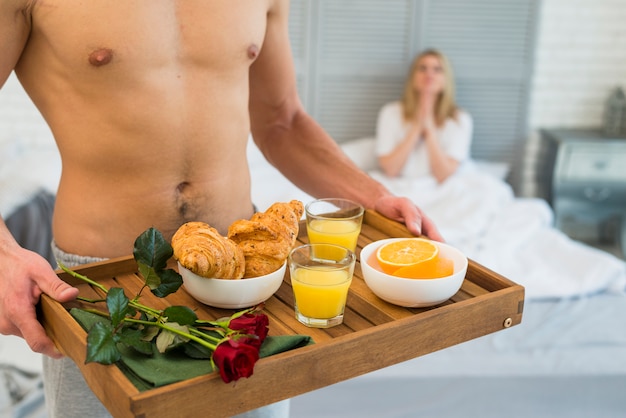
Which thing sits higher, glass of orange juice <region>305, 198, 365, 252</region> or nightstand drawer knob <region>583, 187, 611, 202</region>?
glass of orange juice <region>305, 198, 365, 252</region>

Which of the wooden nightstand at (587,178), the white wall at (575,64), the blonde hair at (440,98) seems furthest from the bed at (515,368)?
the white wall at (575,64)

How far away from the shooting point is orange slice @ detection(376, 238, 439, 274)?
3.81ft

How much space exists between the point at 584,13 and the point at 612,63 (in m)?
Answer: 0.34

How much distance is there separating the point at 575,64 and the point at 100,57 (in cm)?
371

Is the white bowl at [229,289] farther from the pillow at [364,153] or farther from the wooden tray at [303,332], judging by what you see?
the pillow at [364,153]

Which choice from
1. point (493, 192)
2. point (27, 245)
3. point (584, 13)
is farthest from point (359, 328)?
point (584, 13)

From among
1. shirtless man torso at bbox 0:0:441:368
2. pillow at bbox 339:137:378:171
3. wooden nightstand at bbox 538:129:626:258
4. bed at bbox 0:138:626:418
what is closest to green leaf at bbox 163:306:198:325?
shirtless man torso at bbox 0:0:441:368

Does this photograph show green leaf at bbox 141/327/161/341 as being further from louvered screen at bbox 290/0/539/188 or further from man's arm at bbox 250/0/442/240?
louvered screen at bbox 290/0/539/188

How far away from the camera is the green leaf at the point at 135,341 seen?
0.93 m

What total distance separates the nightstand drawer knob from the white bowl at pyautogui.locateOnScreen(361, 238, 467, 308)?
3.27 meters

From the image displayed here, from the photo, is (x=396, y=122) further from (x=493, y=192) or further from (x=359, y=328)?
(x=359, y=328)

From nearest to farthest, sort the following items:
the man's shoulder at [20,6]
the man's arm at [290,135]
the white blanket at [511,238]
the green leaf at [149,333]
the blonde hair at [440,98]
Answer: the green leaf at [149,333] → the man's shoulder at [20,6] → the man's arm at [290,135] → the white blanket at [511,238] → the blonde hair at [440,98]

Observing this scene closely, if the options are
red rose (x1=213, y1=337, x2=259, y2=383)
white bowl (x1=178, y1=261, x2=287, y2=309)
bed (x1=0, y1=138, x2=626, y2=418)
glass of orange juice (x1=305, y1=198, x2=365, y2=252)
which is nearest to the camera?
red rose (x1=213, y1=337, x2=259, y2=383)

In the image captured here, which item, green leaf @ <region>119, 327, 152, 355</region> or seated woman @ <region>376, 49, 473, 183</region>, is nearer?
green leaf @ <region>119, 327, 152, 355</region>
